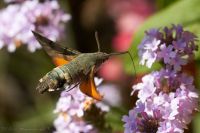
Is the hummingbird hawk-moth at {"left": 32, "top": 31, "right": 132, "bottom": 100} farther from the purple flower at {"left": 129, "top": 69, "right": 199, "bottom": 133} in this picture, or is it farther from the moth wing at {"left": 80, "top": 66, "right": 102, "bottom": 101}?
the purple flower at {"left": 129, "top": 69, "right": 199, "bottom": 133}

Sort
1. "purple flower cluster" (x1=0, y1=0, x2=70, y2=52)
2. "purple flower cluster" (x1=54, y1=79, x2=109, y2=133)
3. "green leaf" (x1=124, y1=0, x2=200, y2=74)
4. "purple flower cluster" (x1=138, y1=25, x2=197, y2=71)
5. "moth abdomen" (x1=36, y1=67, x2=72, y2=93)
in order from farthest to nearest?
"purple flower cluster" (x1=0, y1=0, x2=70, y2=52) → "green leaf" (x1=124, y1=0, x2=200, y2=74) → "purple flower cluster" (x1=54, y1=79, x2=109, y2=133) → "purple flower cluster" (x1=138, y1=25, x2=197, y2=71) → "moth abdomen" (x1=36, y1=67, x2=72, y2=93)

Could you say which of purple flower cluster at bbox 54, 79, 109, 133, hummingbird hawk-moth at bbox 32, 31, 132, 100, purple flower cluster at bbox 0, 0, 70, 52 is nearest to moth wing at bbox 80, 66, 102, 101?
hummingbird hawk-moth at bbox 32, 31, 132, 100

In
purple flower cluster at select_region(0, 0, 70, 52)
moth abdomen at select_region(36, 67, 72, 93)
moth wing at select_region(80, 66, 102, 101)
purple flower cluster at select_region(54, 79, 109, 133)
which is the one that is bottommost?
purple flower cluster at select_region(54, 79, 109, 133)

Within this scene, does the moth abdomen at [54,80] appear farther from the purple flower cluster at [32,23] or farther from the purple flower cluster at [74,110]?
the purple flower cluster at [32,23]

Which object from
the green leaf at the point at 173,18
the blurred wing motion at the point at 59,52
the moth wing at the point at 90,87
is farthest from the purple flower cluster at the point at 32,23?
the moth wing at the point at 90,87

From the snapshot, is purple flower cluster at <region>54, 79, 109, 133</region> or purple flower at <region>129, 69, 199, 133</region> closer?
purple flower at <region>129, 69, 199, 133</region>

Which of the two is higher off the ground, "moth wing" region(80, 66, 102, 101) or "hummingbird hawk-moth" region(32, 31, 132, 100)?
"hummingbird hawk-moth" region(32, 31, 132, 100)

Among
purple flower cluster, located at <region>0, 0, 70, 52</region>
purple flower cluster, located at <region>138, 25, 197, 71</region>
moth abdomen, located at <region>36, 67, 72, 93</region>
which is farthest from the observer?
purple flower cluster, located at <region>0, 0, 70, 52</region>
